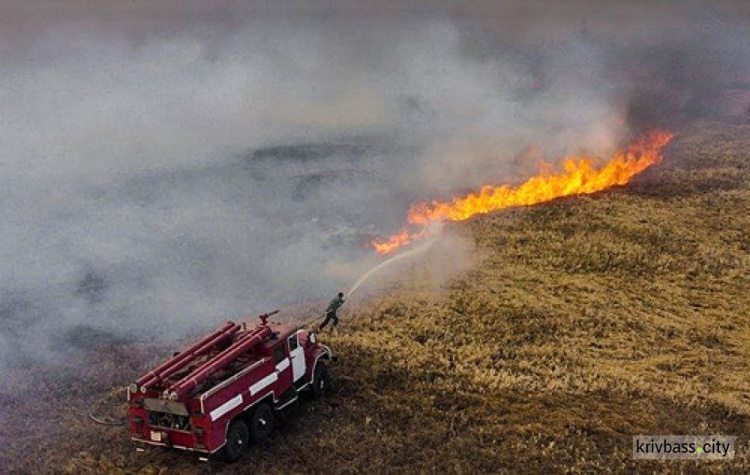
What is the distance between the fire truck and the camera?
45.4 feet

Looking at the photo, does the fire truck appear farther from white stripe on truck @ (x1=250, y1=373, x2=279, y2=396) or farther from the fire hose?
the fire hose

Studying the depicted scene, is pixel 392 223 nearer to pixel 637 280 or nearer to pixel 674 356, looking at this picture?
pixel 637 280

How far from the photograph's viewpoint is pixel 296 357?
54.3ft

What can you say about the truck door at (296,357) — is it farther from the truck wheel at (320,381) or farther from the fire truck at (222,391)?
the truck wheel at (320,381)

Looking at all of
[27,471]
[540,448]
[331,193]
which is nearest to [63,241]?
[331,193]

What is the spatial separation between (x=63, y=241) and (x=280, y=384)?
2295 centimetres

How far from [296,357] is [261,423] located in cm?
187

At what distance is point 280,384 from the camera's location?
627 inches

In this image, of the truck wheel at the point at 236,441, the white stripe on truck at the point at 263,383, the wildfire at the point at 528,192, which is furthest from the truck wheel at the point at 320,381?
the wildfire at the point at 528,192

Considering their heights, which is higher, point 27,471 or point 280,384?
point 280,384

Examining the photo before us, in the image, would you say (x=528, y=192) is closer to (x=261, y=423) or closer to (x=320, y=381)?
(x=320, y=381)

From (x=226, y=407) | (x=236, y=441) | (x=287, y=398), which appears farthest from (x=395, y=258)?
(x=226, y=407)

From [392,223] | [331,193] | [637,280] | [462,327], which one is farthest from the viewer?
[331,193]

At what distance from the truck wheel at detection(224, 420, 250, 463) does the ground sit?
258mm
